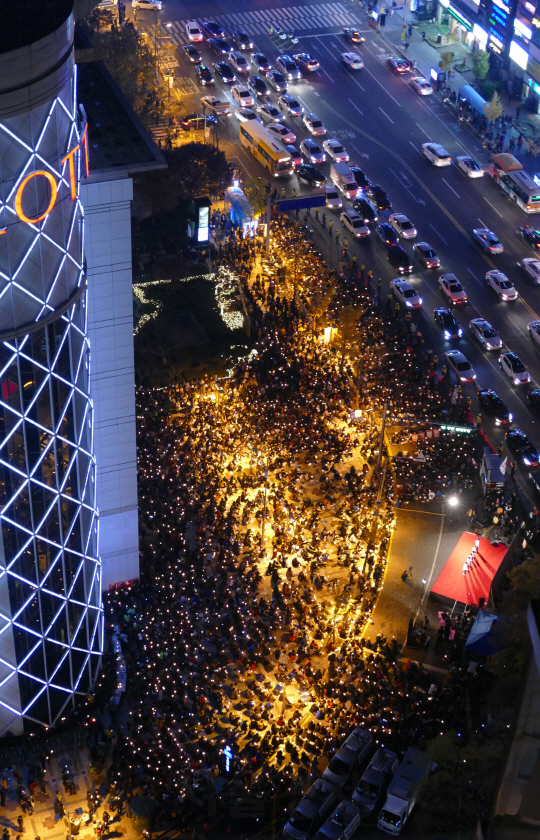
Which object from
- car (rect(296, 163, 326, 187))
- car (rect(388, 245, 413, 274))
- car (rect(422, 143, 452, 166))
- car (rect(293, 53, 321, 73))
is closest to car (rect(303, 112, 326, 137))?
car (rect(296, 163, 326, 187))

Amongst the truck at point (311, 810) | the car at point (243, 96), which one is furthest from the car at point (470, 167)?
the truck at point (311, 810)

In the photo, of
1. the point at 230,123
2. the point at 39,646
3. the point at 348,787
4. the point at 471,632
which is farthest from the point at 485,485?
the point at 230,123

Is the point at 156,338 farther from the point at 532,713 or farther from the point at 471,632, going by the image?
the point at 532,713

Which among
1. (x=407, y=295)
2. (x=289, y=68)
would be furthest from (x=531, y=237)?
(x=289, y=68)

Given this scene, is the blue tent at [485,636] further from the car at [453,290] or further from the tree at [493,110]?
the tree at [493,110]

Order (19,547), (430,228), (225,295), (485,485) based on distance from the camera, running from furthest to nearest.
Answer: (430,228)
(225,295)
(485,485)
(19,547)

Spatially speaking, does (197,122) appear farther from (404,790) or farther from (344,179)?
(404,790)
